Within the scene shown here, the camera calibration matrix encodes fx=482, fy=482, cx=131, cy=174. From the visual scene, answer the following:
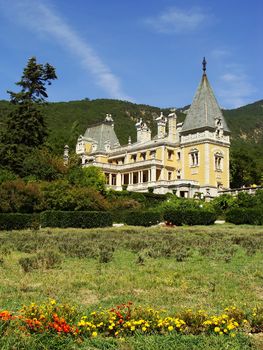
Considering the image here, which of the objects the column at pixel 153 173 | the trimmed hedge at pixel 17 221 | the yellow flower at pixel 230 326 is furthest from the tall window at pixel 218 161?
the yellow flower at pixel 230 326

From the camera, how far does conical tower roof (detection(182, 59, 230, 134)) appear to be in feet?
202

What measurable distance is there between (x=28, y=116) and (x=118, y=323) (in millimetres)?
46120

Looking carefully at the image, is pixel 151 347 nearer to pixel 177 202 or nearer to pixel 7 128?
pixel 177 202

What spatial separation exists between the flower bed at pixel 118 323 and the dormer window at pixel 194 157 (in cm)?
5440

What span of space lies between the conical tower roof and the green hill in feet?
57.2

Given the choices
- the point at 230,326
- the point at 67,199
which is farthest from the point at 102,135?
the point at 230,326

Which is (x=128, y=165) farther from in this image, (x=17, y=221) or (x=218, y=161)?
(x=17, y=221)

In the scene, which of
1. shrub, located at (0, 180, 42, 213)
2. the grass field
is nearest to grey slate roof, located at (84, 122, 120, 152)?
shrub, located at (0, 180, 42, 213)

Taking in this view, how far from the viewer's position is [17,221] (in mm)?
31219

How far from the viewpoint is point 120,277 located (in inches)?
482

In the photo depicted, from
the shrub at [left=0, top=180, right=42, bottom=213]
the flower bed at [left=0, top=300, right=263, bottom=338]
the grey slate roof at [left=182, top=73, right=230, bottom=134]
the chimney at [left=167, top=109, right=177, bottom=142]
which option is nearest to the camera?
the flower bed at [left=0, top=300, right=263, bottom=338]

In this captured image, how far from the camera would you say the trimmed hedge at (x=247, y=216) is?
115 ft

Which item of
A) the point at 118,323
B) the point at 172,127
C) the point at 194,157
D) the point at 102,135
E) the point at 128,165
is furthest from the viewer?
the point at 102,135

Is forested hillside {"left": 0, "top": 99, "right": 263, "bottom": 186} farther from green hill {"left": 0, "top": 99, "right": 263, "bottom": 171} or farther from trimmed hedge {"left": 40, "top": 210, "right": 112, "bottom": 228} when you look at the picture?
trimmed hedge {"left": 40, "top": 210, "right": 112, "bottom": 228}
